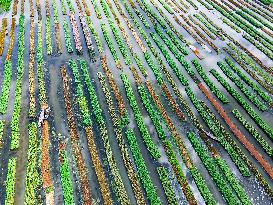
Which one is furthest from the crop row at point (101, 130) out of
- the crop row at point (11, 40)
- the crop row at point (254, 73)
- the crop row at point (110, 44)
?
the crop row at point (254, 73)

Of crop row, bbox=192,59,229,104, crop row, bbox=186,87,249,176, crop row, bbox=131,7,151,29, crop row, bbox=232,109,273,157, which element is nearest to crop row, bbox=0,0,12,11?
crop row, bbox=131,7,151,29

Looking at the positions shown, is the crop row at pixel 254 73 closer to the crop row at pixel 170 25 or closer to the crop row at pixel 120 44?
the crop row at pixel 170 25

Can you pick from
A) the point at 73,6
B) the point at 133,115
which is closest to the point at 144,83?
the point at 133,115

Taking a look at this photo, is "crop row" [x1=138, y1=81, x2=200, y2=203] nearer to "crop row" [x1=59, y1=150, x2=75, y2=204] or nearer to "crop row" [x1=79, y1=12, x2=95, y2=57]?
"crop row" [x1=59, y1=150, x2=75, y2=204]

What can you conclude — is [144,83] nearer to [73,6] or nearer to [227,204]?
[227,204]

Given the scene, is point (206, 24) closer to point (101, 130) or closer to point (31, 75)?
point (31, 75)

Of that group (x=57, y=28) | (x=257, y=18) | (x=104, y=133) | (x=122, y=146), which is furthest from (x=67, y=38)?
(x=257, y=18)
